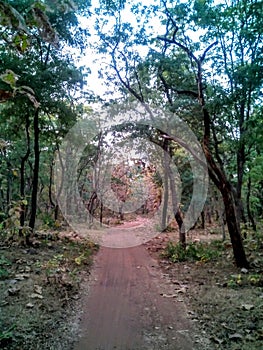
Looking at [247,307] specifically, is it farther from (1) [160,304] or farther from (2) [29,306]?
(2) [29,306]

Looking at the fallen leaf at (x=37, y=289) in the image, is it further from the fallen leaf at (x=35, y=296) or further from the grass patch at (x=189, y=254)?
the grass patch at (x=189, y=254)

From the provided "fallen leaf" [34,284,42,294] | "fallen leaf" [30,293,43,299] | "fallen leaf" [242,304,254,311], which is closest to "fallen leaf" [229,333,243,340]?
"fallen leaf" [242,304,254,311]

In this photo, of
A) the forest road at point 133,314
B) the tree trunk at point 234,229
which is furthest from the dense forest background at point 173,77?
the forest road at point 133,314

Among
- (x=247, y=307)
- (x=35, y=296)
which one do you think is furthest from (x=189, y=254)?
(x=35, y=296)

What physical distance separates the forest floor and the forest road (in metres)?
0.03

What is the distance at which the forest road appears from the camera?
4188 millimetres

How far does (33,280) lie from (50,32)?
5.68 metres

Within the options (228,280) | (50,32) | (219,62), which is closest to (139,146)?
(219,62)

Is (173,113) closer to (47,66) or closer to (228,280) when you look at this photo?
(47,66)

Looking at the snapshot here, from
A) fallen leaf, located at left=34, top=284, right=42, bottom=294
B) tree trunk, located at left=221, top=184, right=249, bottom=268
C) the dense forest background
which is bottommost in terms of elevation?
fallen leaf, located at left=34, top=284, right=42, bottom=294

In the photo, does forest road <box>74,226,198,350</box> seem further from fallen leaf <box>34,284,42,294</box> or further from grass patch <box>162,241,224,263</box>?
grass patch <box>162,241,224,263</box>

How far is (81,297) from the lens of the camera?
612cm

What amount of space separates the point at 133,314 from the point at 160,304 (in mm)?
748

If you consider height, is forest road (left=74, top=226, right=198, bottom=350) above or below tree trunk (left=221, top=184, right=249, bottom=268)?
below
